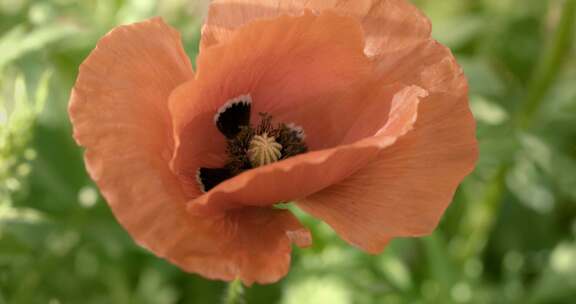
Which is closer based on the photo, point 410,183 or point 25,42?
point 410,183

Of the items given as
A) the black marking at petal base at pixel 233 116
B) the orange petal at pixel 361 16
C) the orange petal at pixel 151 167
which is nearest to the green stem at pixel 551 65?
the orange petal at pixel 361 16

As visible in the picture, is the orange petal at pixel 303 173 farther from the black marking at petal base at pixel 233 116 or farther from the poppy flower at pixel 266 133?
the black marking at petal base at pixel 233 116

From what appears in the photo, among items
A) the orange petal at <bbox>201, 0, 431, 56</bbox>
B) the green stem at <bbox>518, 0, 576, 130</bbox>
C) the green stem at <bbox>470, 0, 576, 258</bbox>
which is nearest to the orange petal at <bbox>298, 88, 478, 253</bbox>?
the orange petal at <bbox>201, 0, 431, 56</bbox>

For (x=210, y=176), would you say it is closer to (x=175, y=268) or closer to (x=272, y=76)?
(x=272, y=76)

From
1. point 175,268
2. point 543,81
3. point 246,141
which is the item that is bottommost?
point 175,268

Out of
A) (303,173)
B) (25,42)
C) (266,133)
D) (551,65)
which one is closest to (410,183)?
(303,173)
